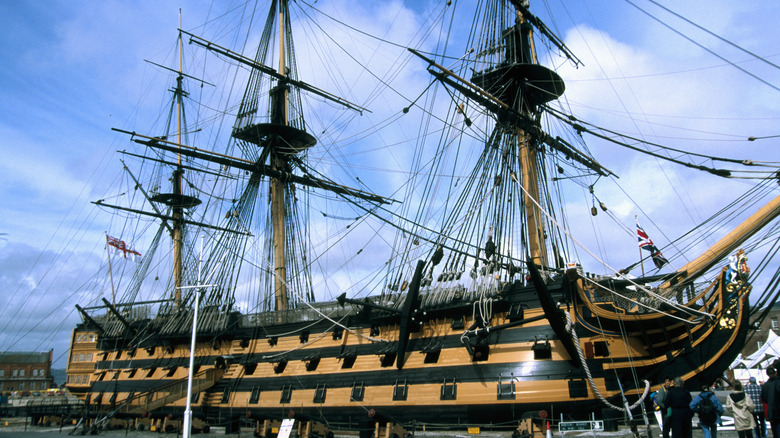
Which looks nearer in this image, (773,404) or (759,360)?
(773,404)

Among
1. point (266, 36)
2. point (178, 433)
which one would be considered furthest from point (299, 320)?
point (266, 36)

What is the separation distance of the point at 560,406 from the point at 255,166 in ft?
64.8

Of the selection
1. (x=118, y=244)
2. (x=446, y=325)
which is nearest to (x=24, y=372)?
(x=118, y=244)

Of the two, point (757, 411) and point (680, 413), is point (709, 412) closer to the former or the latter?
point (680, 413)

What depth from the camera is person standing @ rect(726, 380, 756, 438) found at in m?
8.66

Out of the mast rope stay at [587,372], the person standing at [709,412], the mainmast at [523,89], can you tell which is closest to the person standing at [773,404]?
the person standing at [709,412]

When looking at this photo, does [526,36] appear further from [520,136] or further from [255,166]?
[255,166]

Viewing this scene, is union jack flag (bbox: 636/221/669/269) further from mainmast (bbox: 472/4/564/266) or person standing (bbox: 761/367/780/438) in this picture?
person standing (bbox: 761/367/780/438)

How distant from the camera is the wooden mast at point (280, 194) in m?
26.7

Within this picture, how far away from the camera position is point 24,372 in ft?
235

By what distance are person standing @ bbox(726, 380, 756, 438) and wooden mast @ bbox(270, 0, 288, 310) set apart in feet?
65.8

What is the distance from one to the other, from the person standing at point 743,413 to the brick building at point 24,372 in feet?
259

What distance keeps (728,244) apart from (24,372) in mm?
82002

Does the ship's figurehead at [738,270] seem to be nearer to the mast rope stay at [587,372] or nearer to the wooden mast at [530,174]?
the mast rope stay at [587,372]
